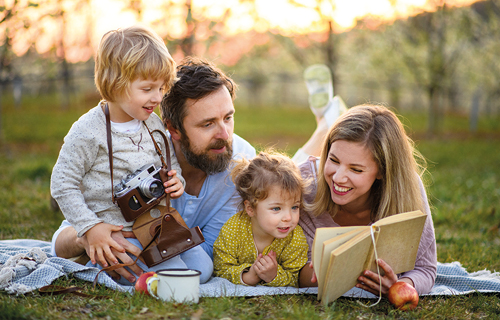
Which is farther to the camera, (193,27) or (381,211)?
(193,27)

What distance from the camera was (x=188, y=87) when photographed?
3.35 meters

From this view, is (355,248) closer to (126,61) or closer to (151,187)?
(151,187)

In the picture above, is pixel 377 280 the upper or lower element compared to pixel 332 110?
lower

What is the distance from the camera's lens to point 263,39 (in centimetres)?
1980

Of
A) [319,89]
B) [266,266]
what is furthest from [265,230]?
[319,89]

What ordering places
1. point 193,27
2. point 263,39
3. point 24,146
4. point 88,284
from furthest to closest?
point 263,39
point 24,146
point 193,27
point 88,284

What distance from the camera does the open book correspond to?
246 centimetres

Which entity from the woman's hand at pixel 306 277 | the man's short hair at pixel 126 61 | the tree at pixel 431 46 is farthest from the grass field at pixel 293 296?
the tree at pixel 431 46

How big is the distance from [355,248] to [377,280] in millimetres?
384

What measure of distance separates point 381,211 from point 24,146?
32.2ft

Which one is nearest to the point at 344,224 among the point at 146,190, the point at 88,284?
the point at 146,190

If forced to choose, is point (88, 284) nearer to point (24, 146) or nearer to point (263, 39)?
point (24, 146)

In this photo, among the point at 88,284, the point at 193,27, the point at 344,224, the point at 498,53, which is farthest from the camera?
the point at 498,53

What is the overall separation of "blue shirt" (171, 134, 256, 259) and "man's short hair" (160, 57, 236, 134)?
493 millimetres
